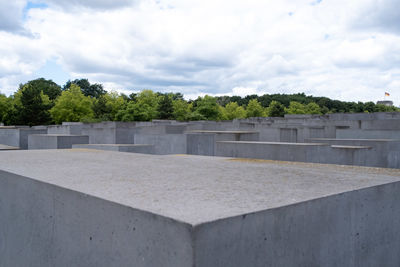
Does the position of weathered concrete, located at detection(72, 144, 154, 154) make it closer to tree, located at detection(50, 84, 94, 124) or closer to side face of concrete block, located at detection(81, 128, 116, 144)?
side face of concrete block, located at detection(81, 128, 116, 144)

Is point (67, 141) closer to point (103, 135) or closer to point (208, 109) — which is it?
point (103, 135)

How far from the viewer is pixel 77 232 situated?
2.69 m

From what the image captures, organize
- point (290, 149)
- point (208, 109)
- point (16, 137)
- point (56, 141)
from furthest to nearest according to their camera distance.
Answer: point (208, 109) → point (16, 137) → point (56, 141) → point (290, 149)

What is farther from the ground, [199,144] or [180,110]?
[180,110]

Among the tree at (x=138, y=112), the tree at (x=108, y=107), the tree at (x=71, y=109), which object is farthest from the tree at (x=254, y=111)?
the tree at (x=71, y=109)

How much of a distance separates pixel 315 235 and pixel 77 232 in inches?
70.8

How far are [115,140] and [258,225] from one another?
1365 cm

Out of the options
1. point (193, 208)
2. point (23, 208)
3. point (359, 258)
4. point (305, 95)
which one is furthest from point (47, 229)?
point (305, 95)

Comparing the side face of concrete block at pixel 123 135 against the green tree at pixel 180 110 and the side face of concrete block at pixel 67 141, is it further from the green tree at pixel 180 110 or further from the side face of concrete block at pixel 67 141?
the green tree at pixel 180 110

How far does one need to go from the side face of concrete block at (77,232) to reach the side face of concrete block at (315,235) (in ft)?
0.82

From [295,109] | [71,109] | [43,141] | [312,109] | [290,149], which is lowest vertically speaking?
[43,141]

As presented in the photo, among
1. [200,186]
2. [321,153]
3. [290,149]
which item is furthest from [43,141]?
[200,186]

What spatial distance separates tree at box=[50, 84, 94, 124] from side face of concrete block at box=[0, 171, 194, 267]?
47.8m

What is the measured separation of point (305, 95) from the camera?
105 metres
